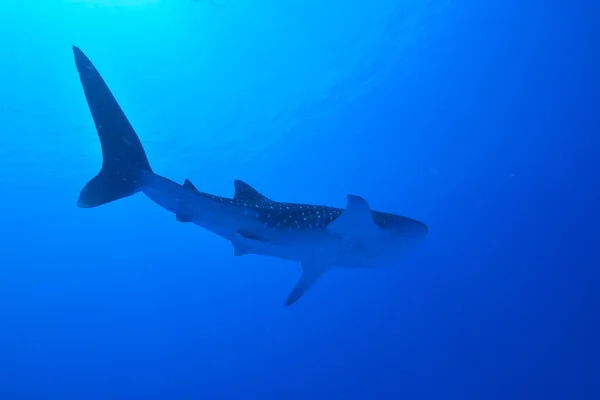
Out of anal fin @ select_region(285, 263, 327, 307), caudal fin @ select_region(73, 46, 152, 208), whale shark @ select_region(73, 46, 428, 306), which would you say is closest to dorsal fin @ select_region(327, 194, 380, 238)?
whale shark @ select_region(73, 46, 428, 306)

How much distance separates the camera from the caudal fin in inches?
208

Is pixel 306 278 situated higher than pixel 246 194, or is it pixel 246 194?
pixel 246 194

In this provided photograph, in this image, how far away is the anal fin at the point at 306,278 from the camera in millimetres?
6934

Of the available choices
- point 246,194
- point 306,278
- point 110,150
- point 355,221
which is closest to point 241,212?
point 246,194

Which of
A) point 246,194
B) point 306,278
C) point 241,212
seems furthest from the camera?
point 306,278

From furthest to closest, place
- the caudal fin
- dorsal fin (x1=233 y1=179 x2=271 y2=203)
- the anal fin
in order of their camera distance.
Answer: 1. the anal fin
2. dorsal fin (x1=233 y1=179 x2=271 y2=203)
3. the caudal fin

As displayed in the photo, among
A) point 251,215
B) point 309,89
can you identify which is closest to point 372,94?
point 309,89

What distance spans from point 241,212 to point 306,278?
2.17 m

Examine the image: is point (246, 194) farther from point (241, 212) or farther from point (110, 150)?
point (110, 150)

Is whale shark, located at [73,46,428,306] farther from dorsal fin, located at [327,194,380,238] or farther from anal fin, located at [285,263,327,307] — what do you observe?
anal fin, located at [285,263,327,307]

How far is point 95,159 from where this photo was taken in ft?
109

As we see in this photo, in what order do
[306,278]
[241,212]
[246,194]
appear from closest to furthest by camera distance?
[241,212] → [246,194] → [306,278]

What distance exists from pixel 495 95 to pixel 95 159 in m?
29.9

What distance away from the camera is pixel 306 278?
7.16 m
